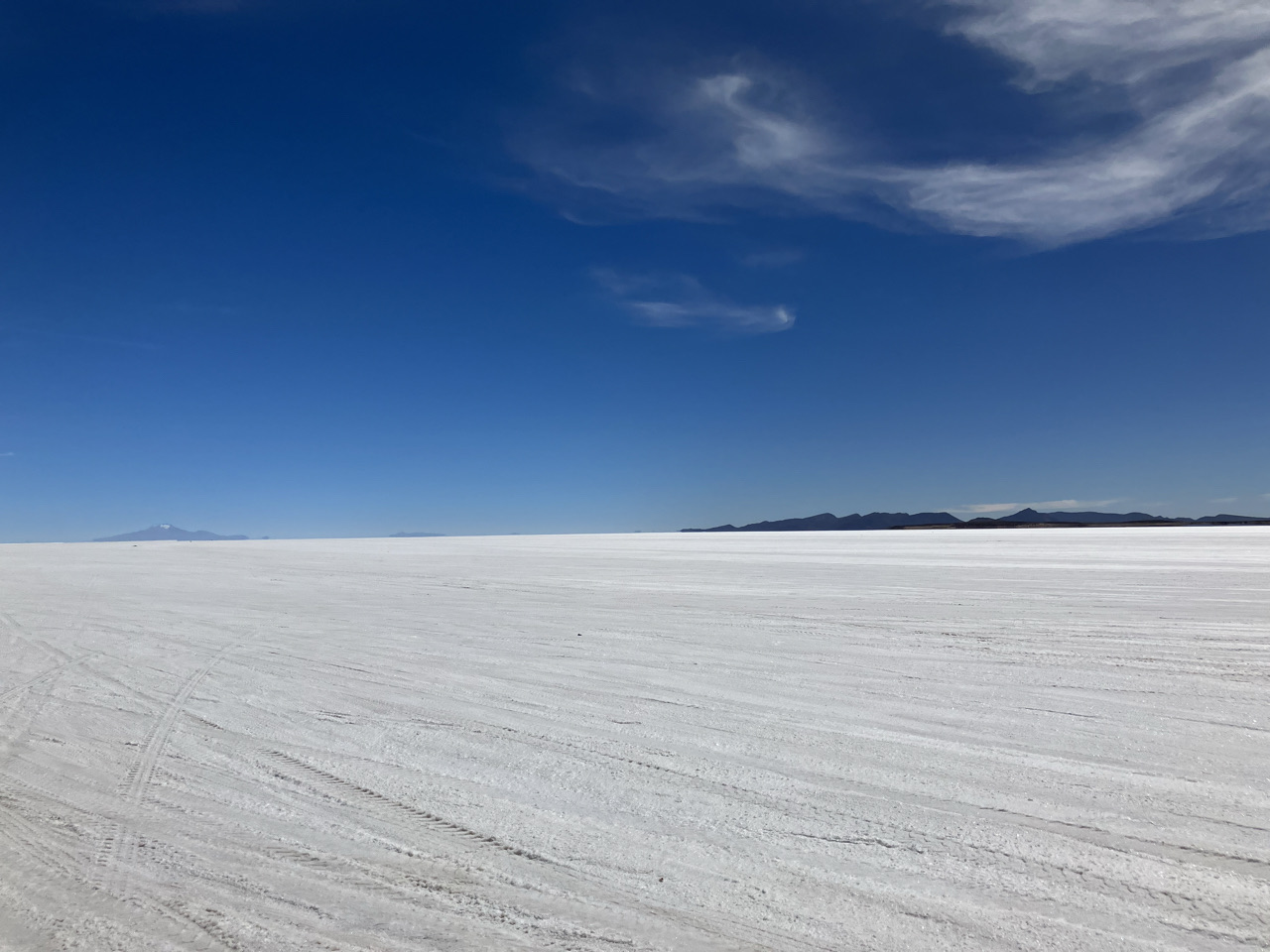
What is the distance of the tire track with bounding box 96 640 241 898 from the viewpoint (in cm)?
243

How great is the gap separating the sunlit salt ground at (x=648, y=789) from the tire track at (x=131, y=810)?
15 mm

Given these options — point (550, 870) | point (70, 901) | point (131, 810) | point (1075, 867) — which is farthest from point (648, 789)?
point (131, 810)

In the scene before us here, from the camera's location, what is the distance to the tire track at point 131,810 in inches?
95.6

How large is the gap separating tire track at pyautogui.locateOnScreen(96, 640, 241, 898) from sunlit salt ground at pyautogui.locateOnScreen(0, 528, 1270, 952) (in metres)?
0.01

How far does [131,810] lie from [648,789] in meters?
2.31

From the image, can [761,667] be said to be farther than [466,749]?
Yes

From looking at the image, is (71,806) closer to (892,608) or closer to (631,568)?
(892,608)

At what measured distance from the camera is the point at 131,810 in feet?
9.61

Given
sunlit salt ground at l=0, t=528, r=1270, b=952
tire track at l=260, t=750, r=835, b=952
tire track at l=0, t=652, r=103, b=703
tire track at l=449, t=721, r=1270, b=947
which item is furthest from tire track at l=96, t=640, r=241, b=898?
tire track at l=449, t=721, r=1270, b=947

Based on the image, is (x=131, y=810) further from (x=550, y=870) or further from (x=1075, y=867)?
(x=1075, y=867)

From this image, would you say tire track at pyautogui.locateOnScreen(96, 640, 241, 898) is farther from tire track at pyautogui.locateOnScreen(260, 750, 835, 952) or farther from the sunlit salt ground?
tire track at pyautogui.locateOnScreen(260, 750, 835, 952)

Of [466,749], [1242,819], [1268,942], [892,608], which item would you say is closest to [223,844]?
[466,749]

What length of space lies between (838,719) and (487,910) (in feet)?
8.04

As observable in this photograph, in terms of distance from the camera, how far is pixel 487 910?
2.16m
